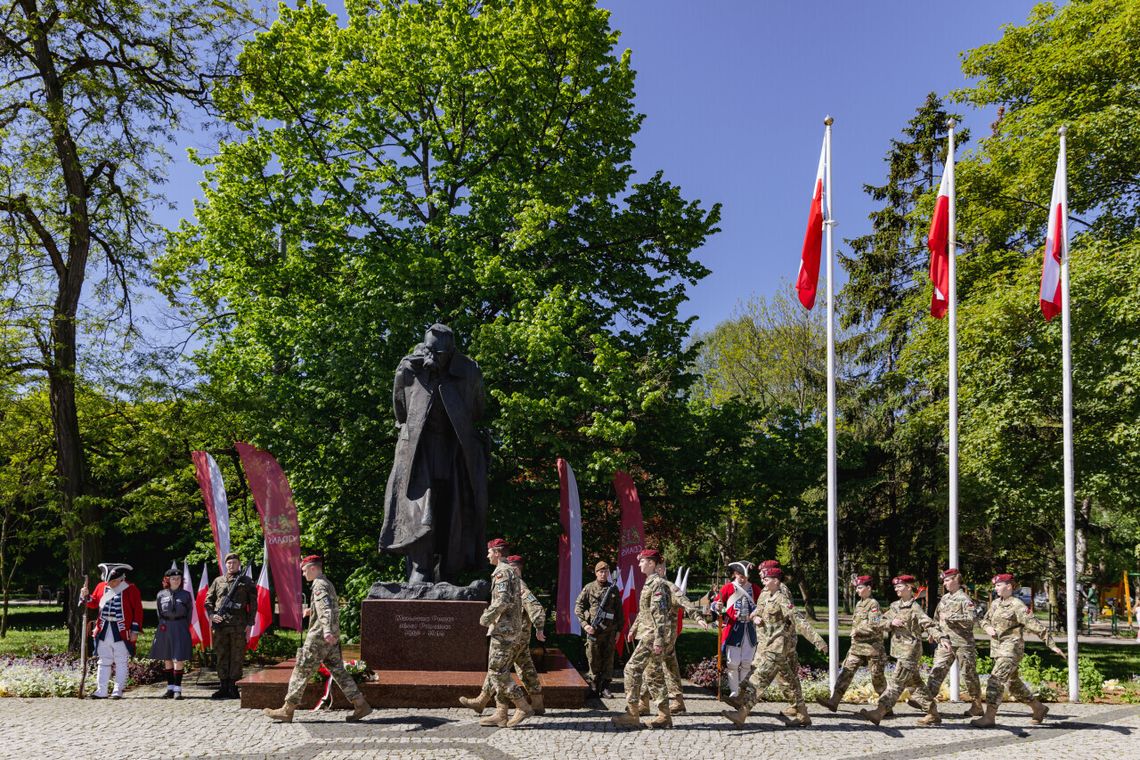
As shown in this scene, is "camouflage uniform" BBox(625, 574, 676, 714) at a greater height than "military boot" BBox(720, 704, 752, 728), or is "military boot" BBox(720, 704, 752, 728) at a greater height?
"camouflage uniform" BBox(625, 574, 676, 714)

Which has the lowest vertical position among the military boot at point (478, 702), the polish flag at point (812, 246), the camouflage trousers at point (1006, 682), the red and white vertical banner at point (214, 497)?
the military boot at point (478, 702)

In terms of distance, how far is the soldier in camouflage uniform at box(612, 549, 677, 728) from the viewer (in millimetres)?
9451

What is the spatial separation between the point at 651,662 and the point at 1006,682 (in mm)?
4055

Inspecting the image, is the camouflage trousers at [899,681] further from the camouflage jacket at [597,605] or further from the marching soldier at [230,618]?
the marching soldier at [230,618]

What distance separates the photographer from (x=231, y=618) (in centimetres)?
1212

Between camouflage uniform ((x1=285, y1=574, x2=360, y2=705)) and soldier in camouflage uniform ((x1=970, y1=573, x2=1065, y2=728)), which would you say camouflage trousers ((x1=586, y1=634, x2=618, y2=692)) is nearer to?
camouflage uniform ((x1=285, y1=574, x2=360, y2=705))

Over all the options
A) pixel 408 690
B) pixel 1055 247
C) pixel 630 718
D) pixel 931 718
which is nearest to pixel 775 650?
pixel 630 718

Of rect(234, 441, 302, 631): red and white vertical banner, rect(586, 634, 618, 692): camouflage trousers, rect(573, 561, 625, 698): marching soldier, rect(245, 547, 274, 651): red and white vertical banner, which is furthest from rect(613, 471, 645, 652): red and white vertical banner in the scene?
rect(245, 547, 274, 651): red and white vertical banner

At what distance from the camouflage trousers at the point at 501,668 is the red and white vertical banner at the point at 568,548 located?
5.99 m

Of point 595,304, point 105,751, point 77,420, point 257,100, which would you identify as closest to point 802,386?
point 595,304

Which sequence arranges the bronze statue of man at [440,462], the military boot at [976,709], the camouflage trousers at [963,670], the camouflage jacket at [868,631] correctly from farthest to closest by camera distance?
the bronze statue of man at [440,462], the camouflage jacket at [868,631], the military boot at [976,709], the camouflage trousers at [963,670]

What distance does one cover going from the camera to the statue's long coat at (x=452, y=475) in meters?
11.7

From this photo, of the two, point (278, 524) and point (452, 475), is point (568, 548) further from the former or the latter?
point (278, 524)

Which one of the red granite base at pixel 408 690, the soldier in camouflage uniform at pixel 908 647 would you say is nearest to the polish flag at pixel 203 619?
the red granite base at pixel 408 690
